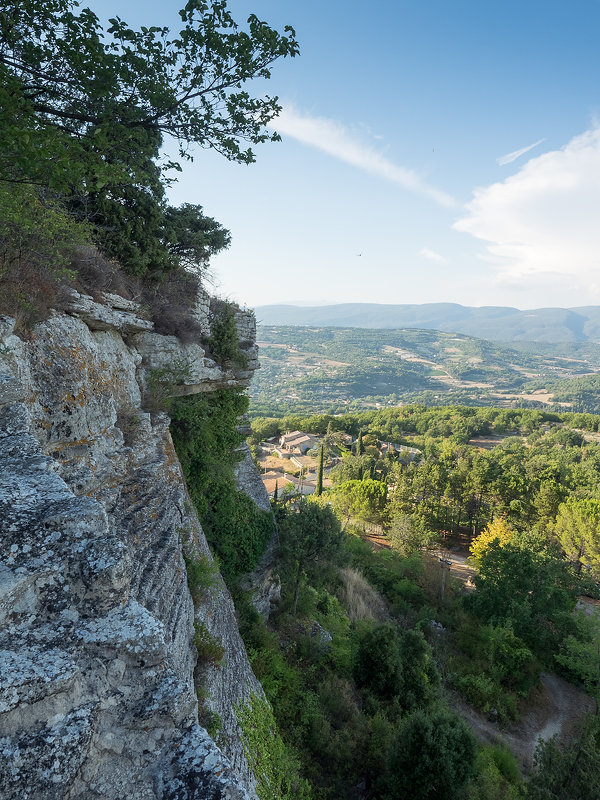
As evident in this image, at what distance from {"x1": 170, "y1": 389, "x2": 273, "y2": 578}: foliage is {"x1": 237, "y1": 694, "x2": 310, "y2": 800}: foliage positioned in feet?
16.9

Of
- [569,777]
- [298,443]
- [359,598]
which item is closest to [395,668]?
[569,777]

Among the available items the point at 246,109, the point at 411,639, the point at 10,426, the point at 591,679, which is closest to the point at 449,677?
the point at 411,639

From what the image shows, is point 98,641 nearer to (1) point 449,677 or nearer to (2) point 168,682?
(2) point 168,682

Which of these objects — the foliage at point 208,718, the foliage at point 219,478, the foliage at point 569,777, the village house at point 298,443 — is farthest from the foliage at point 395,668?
the village house at point 298,443

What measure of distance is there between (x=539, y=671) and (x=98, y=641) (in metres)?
23.0

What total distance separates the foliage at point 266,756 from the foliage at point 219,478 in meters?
5.15

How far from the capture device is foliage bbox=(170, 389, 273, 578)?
1195 cm

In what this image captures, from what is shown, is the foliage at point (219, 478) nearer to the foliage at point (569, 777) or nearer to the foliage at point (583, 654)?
the foliage at point (569, 777)

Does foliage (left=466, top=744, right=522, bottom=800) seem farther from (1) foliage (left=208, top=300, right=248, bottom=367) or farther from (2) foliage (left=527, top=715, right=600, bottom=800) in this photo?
(1) foliage (left=208, top=300, right=248, bottom=367)

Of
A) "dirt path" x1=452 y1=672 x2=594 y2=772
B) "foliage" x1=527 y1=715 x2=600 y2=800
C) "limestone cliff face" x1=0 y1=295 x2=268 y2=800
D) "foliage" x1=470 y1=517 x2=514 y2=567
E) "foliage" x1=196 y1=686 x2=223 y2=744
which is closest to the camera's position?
"limestone cliff face" x1=0 y1=295 x2=268 y2=800

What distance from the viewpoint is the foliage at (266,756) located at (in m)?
6.07

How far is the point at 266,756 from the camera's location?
21.9ft

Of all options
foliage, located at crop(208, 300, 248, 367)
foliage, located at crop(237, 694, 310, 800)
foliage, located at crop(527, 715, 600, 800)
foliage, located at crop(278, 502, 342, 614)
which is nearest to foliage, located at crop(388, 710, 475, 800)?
foliage, located at crop(527, 715, 600, 800)

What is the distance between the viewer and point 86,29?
185 inches
